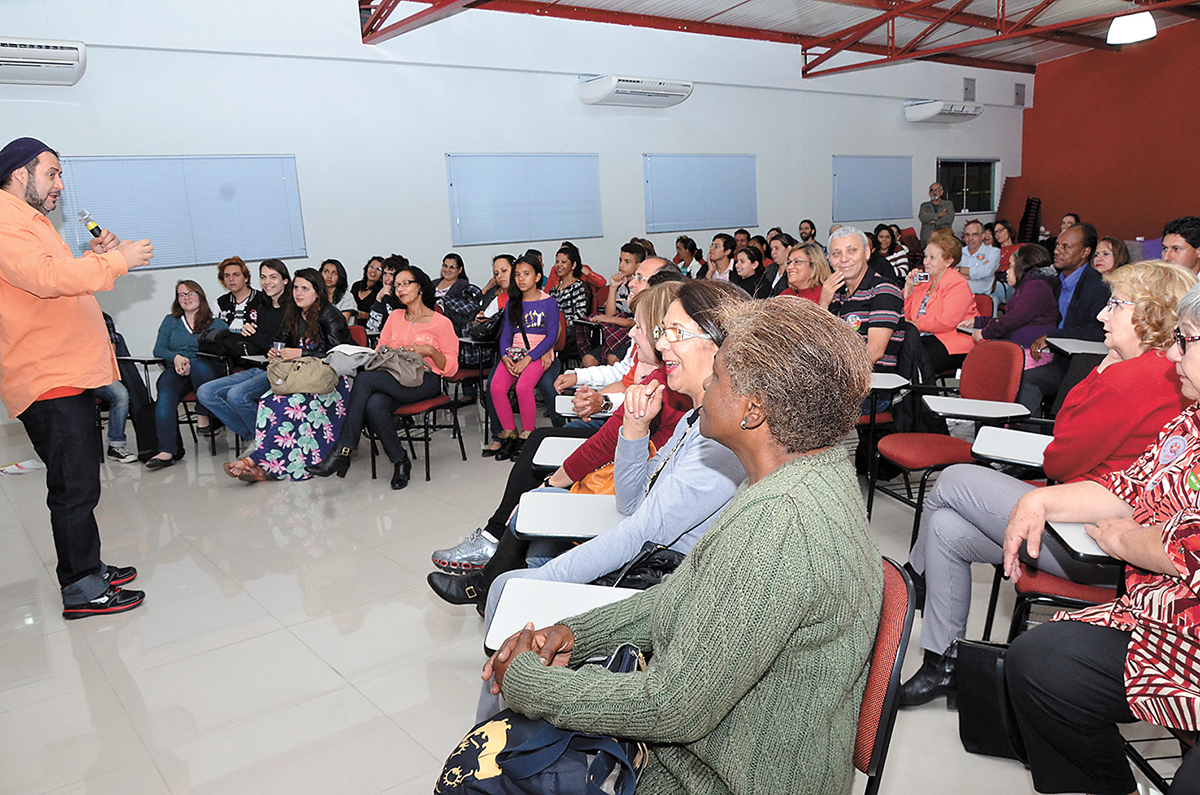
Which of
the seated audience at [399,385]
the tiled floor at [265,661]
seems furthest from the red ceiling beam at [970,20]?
the tiled floor at [265,661]

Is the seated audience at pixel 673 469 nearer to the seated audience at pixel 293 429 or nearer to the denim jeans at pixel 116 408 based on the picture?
the seated audience at pixel 293 429

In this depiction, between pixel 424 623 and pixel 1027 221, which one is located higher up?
pixel 1027 221

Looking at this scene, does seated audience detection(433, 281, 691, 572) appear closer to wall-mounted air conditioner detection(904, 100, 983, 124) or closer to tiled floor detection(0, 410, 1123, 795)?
tiled floor detection(0, 410, 1123, 795)

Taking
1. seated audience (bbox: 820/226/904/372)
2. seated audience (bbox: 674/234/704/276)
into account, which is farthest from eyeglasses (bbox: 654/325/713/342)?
seated audience (bbox: 674/234/704/276)

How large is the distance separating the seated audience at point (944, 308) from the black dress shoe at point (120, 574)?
417 centimetres

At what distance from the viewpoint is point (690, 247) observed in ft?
28.0

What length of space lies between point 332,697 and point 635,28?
8405mm

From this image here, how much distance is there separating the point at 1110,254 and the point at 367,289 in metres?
5.61

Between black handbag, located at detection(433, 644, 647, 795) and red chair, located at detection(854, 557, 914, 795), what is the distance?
0.34 m

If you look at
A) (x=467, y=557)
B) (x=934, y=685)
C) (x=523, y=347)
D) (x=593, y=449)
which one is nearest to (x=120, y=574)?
(x=467, y=557)

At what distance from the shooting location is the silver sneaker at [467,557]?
2.73 m

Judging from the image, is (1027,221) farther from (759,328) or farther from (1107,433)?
(759,328)

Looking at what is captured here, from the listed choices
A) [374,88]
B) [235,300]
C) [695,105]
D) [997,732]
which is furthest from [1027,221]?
[997,732]

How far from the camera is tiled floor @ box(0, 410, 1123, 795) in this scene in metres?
2.08
